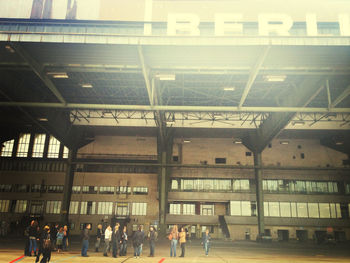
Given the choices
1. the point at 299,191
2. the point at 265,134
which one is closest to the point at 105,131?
the point at 265,134

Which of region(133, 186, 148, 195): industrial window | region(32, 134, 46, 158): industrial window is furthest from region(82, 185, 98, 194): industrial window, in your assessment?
region(32, 134, 46, 158): industrial window

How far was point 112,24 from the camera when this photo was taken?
1484 inches

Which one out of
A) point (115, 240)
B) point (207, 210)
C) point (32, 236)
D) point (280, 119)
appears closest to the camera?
point (32, 236)

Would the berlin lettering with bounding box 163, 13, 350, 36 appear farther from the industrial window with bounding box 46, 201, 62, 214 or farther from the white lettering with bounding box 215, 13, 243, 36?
the industrial window with bounding box 46, 201, 62, 214

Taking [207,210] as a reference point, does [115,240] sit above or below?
below

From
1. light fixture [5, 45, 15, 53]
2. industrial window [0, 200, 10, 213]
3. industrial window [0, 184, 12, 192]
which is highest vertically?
light fixture [5, 45, 15, 53]

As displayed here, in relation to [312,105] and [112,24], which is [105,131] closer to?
[112,24]

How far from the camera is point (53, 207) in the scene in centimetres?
4506

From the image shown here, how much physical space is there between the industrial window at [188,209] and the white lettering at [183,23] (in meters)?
32.2

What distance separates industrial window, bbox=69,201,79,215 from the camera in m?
44.7

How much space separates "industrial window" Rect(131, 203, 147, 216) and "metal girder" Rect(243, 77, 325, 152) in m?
18.7

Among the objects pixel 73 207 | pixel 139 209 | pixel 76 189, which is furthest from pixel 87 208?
pixel 139 209

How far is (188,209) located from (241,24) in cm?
3303

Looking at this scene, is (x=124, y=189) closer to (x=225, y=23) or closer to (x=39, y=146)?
(x=39, y=146)
